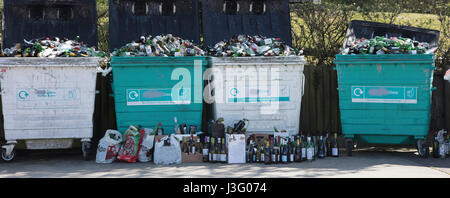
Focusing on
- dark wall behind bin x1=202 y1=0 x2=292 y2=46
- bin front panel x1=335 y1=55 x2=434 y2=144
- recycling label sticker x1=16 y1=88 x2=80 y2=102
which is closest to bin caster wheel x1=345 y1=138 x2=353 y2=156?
bin front panel x1=335 y1=55 x2=434 y2=144

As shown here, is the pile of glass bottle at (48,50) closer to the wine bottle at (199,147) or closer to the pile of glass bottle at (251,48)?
the pile of glass bottle at (251,48)

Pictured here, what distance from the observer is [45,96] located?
6.24 m

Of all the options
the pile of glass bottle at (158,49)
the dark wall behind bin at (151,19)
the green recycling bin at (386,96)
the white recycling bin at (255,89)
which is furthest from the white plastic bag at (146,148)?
the green recycling bin at (386,96)

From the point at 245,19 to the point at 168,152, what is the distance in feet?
8.79

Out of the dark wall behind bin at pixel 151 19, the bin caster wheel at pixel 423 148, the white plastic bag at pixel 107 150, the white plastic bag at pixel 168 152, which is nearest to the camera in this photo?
the white plastic bag at pixel 168 152

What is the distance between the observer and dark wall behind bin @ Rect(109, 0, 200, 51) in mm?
7637

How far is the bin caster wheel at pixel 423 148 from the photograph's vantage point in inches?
261

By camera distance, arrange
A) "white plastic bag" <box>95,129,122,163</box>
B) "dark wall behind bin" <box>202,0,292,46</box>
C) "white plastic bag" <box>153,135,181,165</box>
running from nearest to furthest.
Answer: "white plastic bag" <box>153,135,181,165</box> < "white plastic bag" <box>95,129,122,163</box> < "dark wall behind bin" <box>202,0,292,46</box>

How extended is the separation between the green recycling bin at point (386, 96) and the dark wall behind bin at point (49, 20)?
11.5 ft

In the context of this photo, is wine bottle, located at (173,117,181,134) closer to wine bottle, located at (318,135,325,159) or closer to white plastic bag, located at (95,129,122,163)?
white plastic bag, located at (95,129,122,163)

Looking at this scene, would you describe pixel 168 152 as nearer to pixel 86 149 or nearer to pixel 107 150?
pixel 107 150

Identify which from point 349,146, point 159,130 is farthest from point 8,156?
point 349,146

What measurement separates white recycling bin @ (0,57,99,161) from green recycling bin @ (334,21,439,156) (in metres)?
3.00

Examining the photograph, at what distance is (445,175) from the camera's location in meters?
5.54
